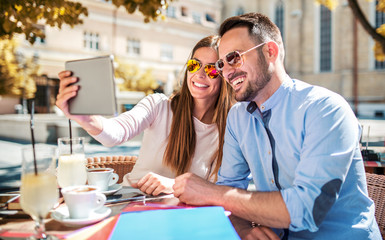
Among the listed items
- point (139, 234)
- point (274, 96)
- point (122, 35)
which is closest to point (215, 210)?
point (139, 234)

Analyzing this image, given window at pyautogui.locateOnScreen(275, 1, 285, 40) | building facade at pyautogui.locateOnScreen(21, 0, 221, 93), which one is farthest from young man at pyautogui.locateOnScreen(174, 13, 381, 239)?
window at pyautogui.locateOnScreen(275, 1, 285, 40)

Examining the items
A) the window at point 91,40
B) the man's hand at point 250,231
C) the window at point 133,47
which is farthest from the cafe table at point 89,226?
the window at point 133,47

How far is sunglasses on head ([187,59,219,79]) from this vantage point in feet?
7.80

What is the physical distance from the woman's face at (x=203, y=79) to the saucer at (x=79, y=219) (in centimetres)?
131

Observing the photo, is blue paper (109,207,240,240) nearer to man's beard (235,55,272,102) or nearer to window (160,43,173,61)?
man's beard (235,55,272,102)

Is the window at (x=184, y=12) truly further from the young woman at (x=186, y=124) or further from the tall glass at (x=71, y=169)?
the tall glass at (x=71, y=169)

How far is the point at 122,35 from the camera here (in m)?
27.8

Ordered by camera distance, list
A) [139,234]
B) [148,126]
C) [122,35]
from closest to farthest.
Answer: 1. [139,234]
2. [148,126]
3. [122,35]

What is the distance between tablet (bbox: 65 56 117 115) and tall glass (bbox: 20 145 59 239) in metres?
0.30

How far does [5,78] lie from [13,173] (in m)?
13.5

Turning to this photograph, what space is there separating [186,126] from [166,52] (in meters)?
29.2

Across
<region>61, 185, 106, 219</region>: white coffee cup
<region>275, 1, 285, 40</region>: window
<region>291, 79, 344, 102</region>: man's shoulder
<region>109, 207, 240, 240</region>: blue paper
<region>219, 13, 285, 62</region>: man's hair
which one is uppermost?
<region>275, 1, 285, 40</region>: window

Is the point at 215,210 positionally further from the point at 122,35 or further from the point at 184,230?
the point at 122,35

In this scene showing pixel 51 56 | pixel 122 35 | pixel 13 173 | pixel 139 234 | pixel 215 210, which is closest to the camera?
pixel 139 234
